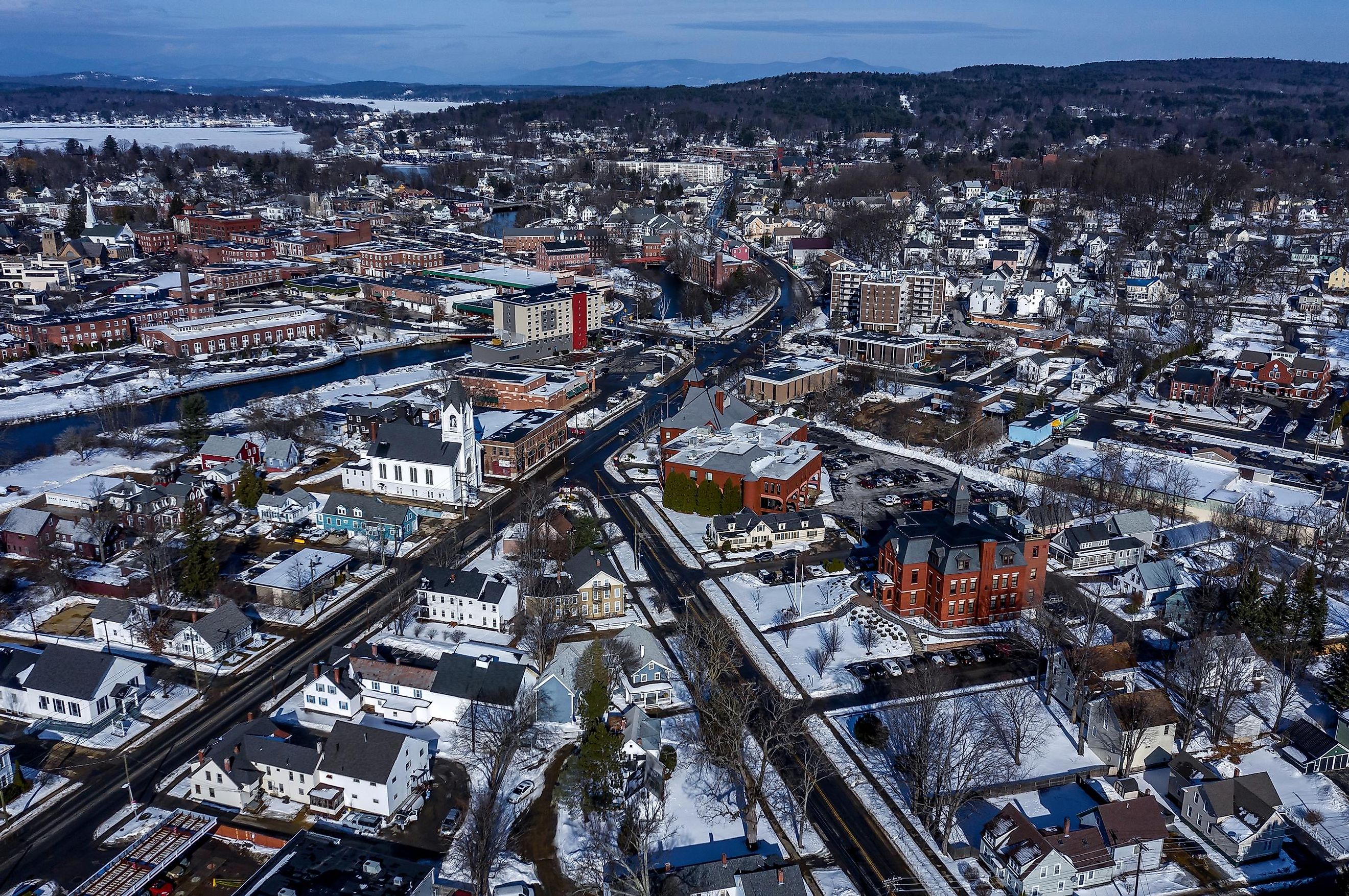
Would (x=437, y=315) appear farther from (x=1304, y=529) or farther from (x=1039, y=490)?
(x=1304, y=529)

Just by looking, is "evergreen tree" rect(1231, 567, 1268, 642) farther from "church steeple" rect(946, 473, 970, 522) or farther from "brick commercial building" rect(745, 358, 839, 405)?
"brick commercial building" rect(745, 358, 839, 405)

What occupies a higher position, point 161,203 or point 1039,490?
point 161,203

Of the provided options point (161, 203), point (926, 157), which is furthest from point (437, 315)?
point (926, 157)

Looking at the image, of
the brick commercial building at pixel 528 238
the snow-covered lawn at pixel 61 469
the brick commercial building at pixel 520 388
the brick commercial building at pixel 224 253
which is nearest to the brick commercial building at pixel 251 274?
the brick commercial building at pixel 224 253

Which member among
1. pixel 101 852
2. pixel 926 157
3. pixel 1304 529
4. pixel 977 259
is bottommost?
pixel 101 852

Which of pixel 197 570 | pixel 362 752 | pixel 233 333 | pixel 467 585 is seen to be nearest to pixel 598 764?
pixel 362 752

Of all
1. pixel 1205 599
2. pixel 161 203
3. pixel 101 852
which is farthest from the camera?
pixel 161 203

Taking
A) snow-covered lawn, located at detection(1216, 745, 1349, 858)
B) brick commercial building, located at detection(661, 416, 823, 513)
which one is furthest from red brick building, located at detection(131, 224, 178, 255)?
snow-covered lawn, located at detection(1216, 745, 1349, 858)
